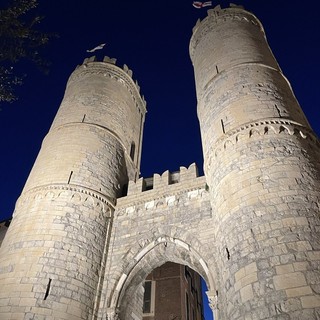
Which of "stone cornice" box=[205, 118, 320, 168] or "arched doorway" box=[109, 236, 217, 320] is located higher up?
"stone cornice" box=[205, 118, 320, 168]

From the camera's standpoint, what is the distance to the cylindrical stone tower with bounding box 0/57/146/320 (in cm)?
719

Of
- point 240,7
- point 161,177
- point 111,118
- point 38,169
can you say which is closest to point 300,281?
point 161,177

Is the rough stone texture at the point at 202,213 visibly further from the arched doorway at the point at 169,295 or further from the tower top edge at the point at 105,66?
the arched doorway at the point at 169,295

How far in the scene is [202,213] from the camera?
8.46 metres

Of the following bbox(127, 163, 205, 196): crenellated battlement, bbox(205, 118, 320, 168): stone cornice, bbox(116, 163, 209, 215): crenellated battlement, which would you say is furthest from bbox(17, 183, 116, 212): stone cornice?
bbox(205, 118, 320, 168): stone cornice

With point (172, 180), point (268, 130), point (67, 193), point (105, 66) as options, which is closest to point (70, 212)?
point (67, 193)

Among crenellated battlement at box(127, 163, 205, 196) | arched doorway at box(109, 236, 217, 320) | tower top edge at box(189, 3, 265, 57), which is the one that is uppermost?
tower top edge at box(189, 3, 265, 57)

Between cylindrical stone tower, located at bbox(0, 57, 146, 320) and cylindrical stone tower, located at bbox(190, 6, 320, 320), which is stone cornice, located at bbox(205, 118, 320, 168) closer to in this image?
cylindrical stone tower, located at bbox(190, 6, 320, 320)

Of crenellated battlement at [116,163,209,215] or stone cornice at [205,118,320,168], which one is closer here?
stone cornice at [205,118,320,168]

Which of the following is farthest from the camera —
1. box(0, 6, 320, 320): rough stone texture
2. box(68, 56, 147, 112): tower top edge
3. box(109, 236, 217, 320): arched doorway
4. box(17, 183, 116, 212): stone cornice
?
box(68, 56, 147, 112): tower top edge

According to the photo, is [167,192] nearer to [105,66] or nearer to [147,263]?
[147,263]

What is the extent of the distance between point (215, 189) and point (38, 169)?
5922 mm

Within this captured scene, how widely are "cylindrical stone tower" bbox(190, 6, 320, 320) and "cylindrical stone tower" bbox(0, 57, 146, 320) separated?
3367mm

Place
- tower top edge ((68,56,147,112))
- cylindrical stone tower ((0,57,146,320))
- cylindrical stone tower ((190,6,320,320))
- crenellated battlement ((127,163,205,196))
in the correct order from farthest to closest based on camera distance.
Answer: tower top edge ((68,56,147,112)), crenellated battlement ((127,163,205,196)), cylindrical stone tower ((0,57,146,320)), cylindrical stone tower ((190,6,320,320))
